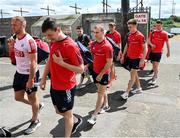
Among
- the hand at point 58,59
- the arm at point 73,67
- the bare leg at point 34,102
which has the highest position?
the hand at point 58,59

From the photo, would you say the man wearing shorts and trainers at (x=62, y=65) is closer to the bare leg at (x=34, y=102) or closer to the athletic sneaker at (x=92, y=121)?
the bare leg at (x=34, y=102)

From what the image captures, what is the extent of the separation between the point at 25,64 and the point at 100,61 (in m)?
1.37

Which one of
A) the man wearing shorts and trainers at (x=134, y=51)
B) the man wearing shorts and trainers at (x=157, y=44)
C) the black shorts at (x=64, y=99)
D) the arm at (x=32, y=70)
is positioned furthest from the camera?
the man wearing shorts and trainers at (x=157, y=44)

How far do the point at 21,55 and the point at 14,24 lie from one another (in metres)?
0.49

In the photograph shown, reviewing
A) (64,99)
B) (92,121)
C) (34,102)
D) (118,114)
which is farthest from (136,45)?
(64,99)

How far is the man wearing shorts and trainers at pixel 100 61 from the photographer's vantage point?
207 inches

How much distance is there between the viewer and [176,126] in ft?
17.6

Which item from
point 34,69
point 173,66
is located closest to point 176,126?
point 34,69

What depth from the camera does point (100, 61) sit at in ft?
17.9

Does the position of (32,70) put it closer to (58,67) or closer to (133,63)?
(58,67)

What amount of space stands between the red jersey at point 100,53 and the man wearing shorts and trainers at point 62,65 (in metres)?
1.28

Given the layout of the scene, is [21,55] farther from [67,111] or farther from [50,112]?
[50,112]

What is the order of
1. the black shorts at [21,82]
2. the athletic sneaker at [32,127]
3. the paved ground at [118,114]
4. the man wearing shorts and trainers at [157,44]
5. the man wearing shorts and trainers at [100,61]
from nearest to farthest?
the black shorts at [21,82] → the athletic sneaker at [32,127] → the paved ground at [118,114] → the man wearing shorts and trainers at [100,61] → the man wearing shorts and trainers at [157,44]

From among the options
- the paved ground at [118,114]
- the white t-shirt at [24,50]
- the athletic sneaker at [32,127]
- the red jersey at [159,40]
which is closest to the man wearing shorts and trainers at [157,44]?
the red jersey at [159,40]
